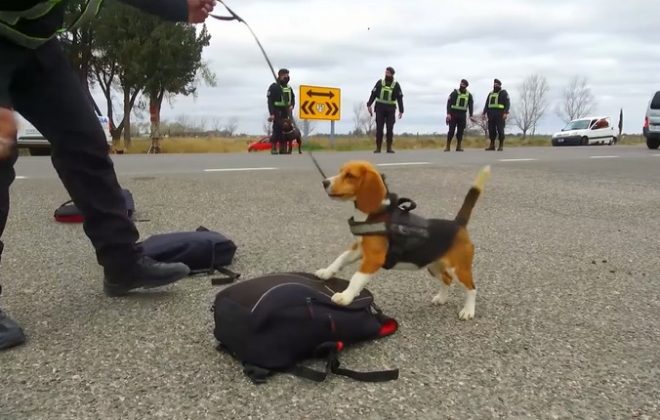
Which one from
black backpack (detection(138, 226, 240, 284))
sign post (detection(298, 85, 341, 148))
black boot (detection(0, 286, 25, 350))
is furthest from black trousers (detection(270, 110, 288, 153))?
black boot (detection(0, 286, 25, 350))

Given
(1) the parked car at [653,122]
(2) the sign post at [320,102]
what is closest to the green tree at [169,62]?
(2) the sign post at [320,102]

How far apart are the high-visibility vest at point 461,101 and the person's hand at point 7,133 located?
15.2 m

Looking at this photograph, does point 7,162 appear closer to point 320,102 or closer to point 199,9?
point 199,9

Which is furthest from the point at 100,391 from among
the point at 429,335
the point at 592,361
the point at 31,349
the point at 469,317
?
the point at 592,361

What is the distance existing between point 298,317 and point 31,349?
3.40 feet

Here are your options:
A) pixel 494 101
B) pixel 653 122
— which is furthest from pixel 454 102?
pixel 653 122

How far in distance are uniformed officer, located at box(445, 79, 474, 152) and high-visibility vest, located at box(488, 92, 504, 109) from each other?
1112mm

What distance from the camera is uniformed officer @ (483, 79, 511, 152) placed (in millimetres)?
16734

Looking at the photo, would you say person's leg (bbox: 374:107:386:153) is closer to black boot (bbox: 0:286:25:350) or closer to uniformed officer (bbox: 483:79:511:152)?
uniformed officer (bbox: 483:79:511:152)

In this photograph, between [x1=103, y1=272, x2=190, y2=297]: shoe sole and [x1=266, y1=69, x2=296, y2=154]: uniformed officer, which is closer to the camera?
[x1=103, y1=272, x2=190, y2=297]: shoe sole

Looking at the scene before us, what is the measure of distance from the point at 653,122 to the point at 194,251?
58.1 feet

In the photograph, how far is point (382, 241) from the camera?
7.41 feet

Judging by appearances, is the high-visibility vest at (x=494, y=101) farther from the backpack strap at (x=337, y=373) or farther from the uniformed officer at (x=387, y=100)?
the backpack strap at (x=337, y=373)

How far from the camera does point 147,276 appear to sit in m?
2.59
